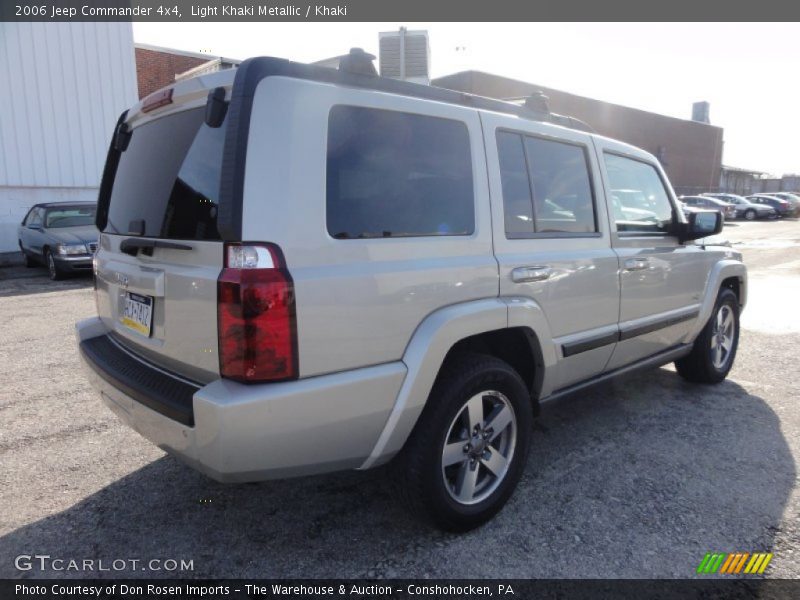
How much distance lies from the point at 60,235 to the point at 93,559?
378 inches

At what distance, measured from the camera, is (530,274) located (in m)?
2.77

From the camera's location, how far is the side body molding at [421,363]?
2.26m

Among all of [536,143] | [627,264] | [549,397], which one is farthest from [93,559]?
[627,264]

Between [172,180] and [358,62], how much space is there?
940mm

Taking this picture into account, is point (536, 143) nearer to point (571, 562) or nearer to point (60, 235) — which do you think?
point (571, 562)

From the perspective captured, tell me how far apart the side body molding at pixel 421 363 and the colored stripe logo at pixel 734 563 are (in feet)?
4.59

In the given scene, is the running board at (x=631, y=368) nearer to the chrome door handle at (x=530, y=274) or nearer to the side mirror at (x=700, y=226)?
the chrome door handle at (x=530, y=274)

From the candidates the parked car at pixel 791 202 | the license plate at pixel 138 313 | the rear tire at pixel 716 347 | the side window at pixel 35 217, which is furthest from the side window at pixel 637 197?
the parked car at pixel 791 202

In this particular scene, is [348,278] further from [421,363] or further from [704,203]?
[704,203]

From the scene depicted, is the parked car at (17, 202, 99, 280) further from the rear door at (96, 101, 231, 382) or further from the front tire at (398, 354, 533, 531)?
the front tire at (398, 354, 533, 531)

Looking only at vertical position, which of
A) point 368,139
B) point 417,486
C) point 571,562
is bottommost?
point 571,562

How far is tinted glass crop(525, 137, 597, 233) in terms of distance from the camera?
117 inches

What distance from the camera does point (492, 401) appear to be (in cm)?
273

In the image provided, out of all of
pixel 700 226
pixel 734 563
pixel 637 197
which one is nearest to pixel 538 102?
pixel 637 197
